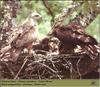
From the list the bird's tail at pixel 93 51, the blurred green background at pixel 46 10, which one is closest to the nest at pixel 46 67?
the bird's tail at pixel 93 51

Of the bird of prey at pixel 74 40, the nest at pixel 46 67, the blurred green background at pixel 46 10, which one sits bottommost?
the nest at pixel 46 67

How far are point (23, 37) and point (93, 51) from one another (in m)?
0.38

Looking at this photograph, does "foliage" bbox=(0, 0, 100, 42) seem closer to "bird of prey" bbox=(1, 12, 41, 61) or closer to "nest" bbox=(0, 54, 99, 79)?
"bird of prey" bbox=(1, 12, 41, 61)

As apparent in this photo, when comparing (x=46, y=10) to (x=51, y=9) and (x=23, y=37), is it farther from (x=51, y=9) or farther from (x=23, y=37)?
(x=23, y=37)

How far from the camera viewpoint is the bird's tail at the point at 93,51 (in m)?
2.07

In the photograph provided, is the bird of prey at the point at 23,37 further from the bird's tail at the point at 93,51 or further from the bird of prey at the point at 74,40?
the bird's tail at the point at 93,51

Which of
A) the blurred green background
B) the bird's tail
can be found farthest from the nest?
the blurred green background

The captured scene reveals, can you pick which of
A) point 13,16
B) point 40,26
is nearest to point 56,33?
point 40,26

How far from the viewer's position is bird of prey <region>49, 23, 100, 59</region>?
6.77ft

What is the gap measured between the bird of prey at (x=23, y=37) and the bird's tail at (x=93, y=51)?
11.4 inches

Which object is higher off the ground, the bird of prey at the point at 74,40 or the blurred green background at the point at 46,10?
the blurred green background at the point at 46,10

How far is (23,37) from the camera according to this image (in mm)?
2053

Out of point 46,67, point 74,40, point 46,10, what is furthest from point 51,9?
point 46,67

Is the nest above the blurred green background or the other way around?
the other way around
